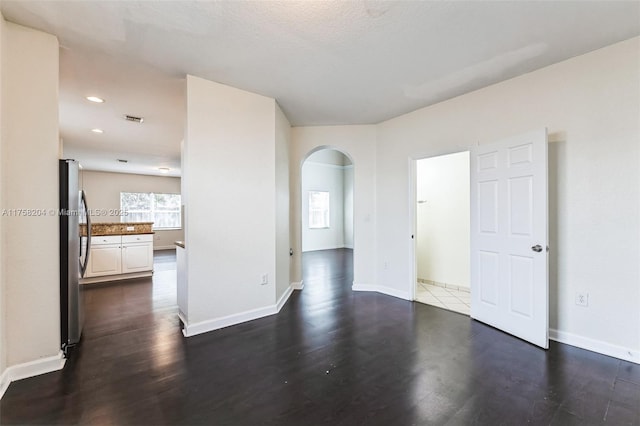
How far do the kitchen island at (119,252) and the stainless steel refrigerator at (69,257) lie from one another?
9.07 feet

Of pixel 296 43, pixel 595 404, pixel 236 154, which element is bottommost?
pixel 595 404

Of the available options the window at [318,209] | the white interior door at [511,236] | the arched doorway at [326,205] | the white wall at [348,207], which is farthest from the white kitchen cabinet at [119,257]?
the white wall at [348,207]

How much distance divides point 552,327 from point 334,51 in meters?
3.32

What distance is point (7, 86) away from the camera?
197cm

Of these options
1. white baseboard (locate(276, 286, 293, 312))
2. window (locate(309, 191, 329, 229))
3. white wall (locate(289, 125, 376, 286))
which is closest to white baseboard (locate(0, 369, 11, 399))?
white baseboard (locate(276, 286, 293, 312))

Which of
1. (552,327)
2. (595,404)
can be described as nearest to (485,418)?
(595,404)

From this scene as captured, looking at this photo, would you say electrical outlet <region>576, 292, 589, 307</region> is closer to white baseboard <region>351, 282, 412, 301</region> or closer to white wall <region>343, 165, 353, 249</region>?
white baseboard <region>351, 282, 412, 301</region>

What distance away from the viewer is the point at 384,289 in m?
4.25

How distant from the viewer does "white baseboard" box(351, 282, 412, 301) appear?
395cm

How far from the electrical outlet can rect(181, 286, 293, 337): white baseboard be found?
3.07m

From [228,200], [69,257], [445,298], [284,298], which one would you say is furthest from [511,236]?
[69,257]

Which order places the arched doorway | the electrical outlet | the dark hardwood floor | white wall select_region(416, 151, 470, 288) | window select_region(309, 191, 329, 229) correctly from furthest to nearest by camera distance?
window select_region(309, 191, 329, 229) → the arched doorway → white wall select_region(416, 151, 470, 288) → the electrical outlet → the dark hardwood floor

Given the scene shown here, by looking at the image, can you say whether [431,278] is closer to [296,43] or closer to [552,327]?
[552,327]

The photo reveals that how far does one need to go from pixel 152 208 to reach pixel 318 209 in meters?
5.78
